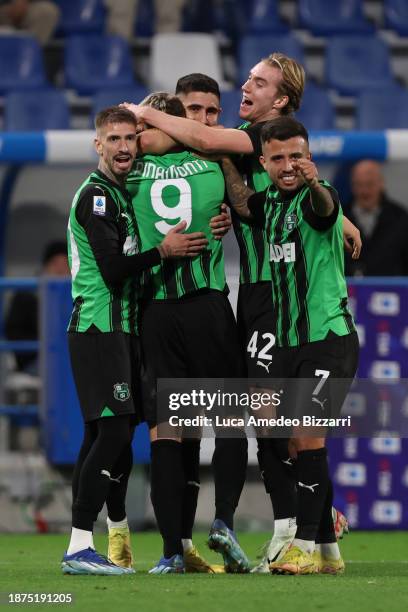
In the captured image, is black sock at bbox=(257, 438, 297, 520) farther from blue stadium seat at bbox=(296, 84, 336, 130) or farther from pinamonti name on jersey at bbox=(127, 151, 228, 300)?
blue stadium seat at bbox=(296, 84, 336, 130)

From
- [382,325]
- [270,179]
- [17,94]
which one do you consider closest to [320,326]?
[270,179]

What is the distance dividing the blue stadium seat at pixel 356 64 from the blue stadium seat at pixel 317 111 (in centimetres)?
72

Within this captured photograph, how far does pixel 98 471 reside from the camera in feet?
17.7

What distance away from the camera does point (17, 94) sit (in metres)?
11.8

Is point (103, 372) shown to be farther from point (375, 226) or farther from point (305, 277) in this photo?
point (375, 226)

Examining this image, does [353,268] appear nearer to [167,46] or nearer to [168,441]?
[168,441]

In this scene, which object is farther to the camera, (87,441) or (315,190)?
(87,441)

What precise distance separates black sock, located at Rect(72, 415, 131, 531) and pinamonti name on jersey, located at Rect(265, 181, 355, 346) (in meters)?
0.71

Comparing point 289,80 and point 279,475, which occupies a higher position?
point 289,80

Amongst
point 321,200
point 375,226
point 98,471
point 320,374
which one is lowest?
point 98,471

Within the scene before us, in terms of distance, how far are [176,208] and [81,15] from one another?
801 cm

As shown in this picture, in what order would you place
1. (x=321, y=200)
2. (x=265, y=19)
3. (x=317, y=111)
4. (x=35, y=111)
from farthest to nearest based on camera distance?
(x=265, y=19)
(x=317, y=111)
(x=35, y=111)
(x=321, y=200)

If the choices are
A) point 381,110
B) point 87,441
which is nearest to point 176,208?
point 87,441

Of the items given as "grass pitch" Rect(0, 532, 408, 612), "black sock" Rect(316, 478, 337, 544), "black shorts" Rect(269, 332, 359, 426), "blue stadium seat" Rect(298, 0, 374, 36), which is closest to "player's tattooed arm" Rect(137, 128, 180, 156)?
"black shorts" Rect(269, 332, 359, 426)
